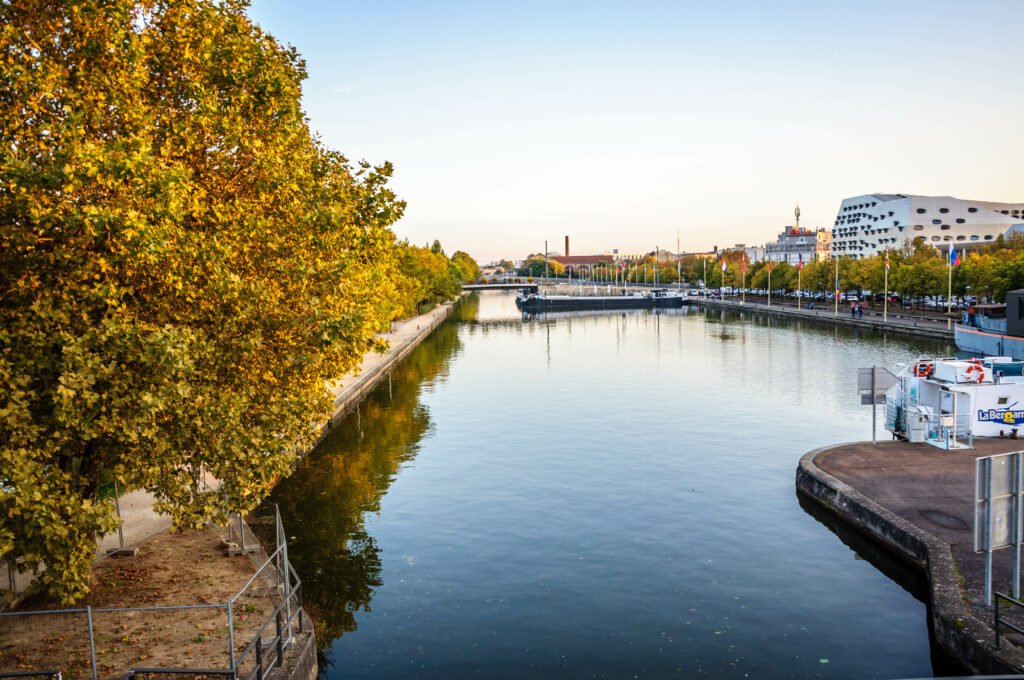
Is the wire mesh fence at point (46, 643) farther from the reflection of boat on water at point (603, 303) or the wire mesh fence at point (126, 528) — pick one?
the reflection of boat on water at point (603, 303)

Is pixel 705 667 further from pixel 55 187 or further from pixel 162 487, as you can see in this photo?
pixel 55 187

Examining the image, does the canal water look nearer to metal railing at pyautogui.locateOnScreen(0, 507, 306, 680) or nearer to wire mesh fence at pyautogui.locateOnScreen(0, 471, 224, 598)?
metal railing at pyautogui.locateOnScreen(0, 507, 306, 680)

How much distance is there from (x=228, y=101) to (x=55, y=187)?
17.6 ft

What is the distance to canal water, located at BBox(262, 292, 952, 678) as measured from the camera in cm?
1466

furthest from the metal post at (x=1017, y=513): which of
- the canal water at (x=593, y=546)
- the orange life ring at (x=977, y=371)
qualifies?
the orange life ring at (x=977, y=371)

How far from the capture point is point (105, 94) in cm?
1259

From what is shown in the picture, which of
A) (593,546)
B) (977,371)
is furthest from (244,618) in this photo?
(977,371)

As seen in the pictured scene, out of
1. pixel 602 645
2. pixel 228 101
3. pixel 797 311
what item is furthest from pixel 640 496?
pixel 797 311

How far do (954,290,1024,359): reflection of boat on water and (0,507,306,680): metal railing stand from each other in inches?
2085

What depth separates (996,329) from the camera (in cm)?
5456

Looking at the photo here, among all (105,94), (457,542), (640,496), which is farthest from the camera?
(640,496)

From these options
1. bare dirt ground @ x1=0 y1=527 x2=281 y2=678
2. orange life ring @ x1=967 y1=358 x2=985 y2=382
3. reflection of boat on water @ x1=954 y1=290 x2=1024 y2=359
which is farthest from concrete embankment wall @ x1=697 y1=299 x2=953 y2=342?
bare dirt ground @ x1=0 y1=527 x2=281 y2=678

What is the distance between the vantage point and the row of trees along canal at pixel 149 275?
36.9 feet

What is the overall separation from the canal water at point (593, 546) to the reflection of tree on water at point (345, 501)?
3.5 inches
